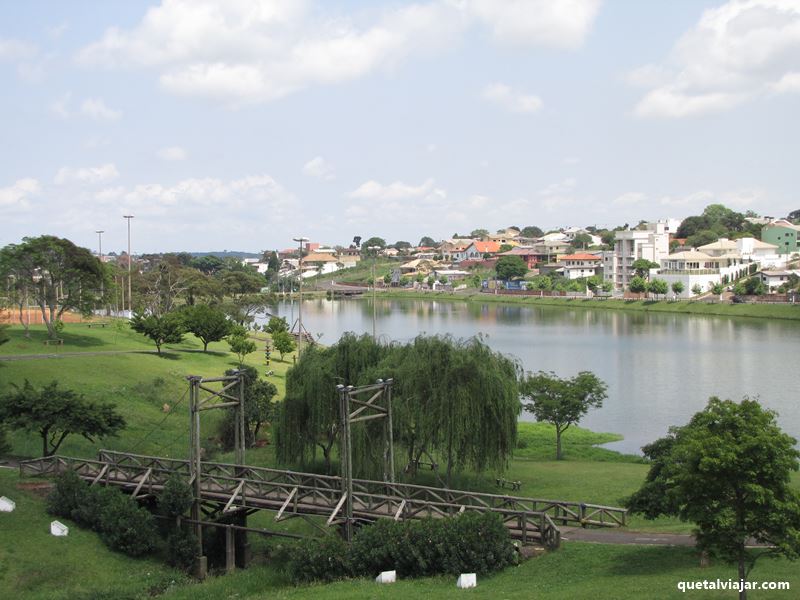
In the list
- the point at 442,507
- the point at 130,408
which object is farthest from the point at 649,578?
the point at 130,408

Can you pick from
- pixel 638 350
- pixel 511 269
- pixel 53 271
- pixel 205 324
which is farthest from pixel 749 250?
pixel 53 271

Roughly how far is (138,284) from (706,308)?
73192 mm

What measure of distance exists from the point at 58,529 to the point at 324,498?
6.75m

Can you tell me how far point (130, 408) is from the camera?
3900 cm

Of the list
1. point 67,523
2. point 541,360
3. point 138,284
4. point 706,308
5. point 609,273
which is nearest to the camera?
point 67,523

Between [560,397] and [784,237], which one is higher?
[784,237]

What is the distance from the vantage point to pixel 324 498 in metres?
22.7

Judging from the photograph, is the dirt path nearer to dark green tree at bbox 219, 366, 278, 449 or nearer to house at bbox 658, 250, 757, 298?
dark green tree at bbox 219, 366, 278, 449

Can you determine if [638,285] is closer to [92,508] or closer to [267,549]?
[267,549]

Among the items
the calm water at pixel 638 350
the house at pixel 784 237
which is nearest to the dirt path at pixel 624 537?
the calm water at pixel 638 350

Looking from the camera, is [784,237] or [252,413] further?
[784,237]

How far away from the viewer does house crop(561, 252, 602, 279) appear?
163750mm

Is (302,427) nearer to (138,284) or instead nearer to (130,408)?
(130,408)

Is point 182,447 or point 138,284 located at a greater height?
point 138,284
